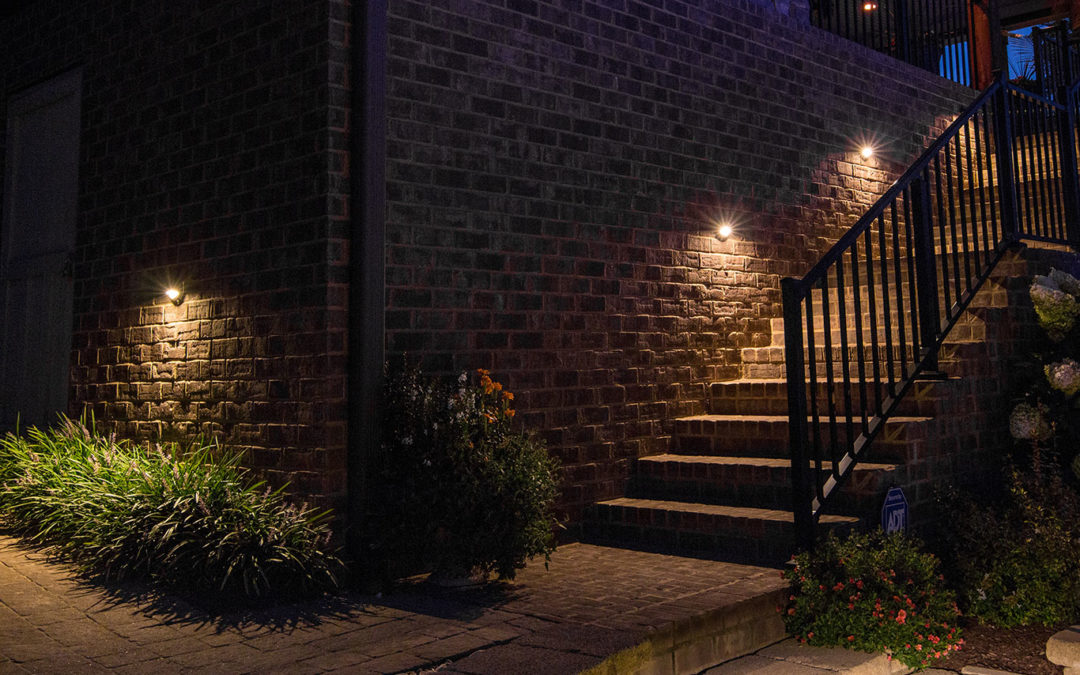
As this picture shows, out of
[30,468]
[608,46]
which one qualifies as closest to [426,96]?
[608,46]

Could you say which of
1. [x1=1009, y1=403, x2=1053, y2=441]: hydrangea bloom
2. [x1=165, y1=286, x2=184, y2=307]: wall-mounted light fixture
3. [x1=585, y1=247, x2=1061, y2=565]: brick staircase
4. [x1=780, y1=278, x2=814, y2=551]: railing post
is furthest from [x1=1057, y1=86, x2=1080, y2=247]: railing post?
[x1=165, y1=286, x2=184, y2=307]: wall-mounted light fixture

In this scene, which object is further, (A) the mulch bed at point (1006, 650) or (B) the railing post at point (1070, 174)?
(B) the railing post at point (1070, 174)

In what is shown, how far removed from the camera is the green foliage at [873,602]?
3959mm

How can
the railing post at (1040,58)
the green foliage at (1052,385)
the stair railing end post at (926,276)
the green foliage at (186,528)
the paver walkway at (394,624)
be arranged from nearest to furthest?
the paver walkway at (394,624) < the green foliage at (186,528) < the stair railing end post at (926,276) < the green foliage at (1052,385) < the railing post at (1040,58)

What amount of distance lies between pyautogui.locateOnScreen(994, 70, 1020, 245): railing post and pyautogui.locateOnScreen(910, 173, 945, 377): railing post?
88 cm

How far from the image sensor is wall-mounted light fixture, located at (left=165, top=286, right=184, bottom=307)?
586 cm

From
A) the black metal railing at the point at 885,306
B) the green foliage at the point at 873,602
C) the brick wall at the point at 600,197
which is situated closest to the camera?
the green foliage at the point at 873,602

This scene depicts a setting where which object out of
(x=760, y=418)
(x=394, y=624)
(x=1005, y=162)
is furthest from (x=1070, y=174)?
(x=394, y=624)

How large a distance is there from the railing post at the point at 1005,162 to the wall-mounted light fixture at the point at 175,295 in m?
5.19

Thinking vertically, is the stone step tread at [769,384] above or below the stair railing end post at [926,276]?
below

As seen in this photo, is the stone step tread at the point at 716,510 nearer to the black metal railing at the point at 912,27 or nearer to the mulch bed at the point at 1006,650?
the mulch bed at the point at 1006,650

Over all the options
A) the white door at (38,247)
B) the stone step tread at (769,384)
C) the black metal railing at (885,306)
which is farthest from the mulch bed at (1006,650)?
the white door at (38,247)

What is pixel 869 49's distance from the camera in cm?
839

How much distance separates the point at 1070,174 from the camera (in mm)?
6590
